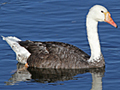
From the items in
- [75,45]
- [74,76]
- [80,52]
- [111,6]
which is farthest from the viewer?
[111,6]

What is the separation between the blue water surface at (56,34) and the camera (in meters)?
12.6

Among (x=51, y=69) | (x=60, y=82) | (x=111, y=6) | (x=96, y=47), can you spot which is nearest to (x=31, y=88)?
(x=60, y=82)

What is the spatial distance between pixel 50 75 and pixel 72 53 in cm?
117

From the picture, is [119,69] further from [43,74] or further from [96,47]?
[43,74]

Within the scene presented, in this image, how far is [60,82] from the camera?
12.8 metres

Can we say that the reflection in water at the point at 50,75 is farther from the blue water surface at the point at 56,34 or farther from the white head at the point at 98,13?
the white head at the point at 98,13

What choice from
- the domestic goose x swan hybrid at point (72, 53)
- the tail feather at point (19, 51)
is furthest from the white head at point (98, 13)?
the tail feather at point (19, 51)

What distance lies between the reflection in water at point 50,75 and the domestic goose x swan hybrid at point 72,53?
20cm

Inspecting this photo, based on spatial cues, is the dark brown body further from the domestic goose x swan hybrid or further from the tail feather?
the tail feather

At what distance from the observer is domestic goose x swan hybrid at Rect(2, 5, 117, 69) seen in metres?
13.8

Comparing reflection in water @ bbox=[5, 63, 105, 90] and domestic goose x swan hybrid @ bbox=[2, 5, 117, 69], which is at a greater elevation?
domestic goose x swan hybrid @ bbox=[2, 5, 117, 69]

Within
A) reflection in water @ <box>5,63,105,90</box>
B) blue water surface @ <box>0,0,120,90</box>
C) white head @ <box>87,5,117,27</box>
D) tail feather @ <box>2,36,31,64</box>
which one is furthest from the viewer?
tail feather @ <box>2,36,31,64</box>

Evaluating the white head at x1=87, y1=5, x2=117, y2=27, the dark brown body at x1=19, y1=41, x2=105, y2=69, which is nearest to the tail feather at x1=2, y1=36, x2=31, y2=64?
the dark brown body at x1=19, y1=41, x2=105, y2=69

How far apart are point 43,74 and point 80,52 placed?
5.16 feet
